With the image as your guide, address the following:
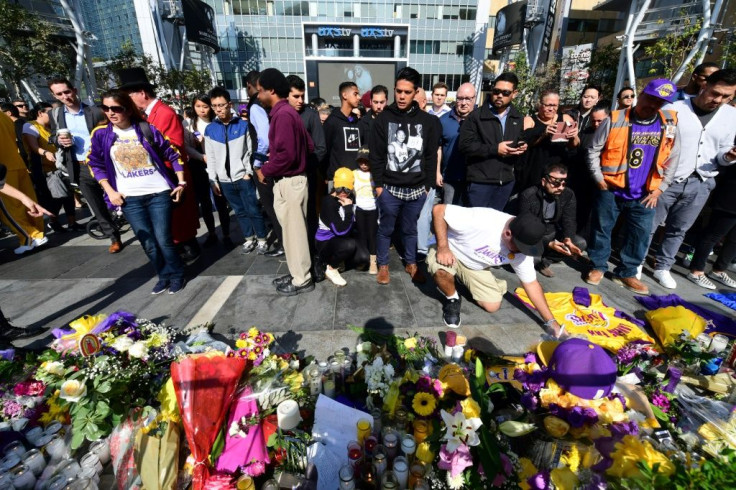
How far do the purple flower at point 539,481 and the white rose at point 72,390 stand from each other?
7.80ft

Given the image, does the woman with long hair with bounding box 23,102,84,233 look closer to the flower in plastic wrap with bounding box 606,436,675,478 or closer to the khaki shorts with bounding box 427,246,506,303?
the khaki shorts with bounding box 427,246,506,303

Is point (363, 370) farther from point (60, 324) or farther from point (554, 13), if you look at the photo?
point (554, 13)

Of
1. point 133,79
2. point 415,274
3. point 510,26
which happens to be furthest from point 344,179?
point 510,26

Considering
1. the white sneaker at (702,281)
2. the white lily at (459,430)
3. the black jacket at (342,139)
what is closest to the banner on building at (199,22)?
the black jacket at (342,139)

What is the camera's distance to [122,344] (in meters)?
2.19

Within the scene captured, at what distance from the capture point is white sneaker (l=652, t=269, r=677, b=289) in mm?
4002

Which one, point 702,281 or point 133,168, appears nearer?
point 133,168

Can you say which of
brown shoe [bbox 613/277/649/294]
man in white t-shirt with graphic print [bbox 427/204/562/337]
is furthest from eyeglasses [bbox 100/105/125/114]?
brown shoe [bbox 613/277/649/294]

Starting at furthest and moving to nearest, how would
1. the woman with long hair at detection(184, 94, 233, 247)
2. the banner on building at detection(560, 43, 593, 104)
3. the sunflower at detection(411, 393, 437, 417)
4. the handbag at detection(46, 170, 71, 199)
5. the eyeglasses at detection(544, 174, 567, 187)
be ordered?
1. the banner on building at detection(560, 43, 593, 104)
2. the handbag at detection(46, 170, 71, 199)
3. the woman with long hair at detection(184, 94, 233, 247)
4. the eyeglasses at detection(544, 174, 567, 187)
5. the sunflower at detection(411, 393, 437, 417)

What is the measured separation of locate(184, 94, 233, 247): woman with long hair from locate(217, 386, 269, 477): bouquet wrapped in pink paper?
3.86 meters

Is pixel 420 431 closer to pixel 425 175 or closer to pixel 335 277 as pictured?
pixel 335 277

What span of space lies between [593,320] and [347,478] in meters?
3.00

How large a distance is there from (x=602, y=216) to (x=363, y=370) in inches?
139

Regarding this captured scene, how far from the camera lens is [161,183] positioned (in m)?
3.61
